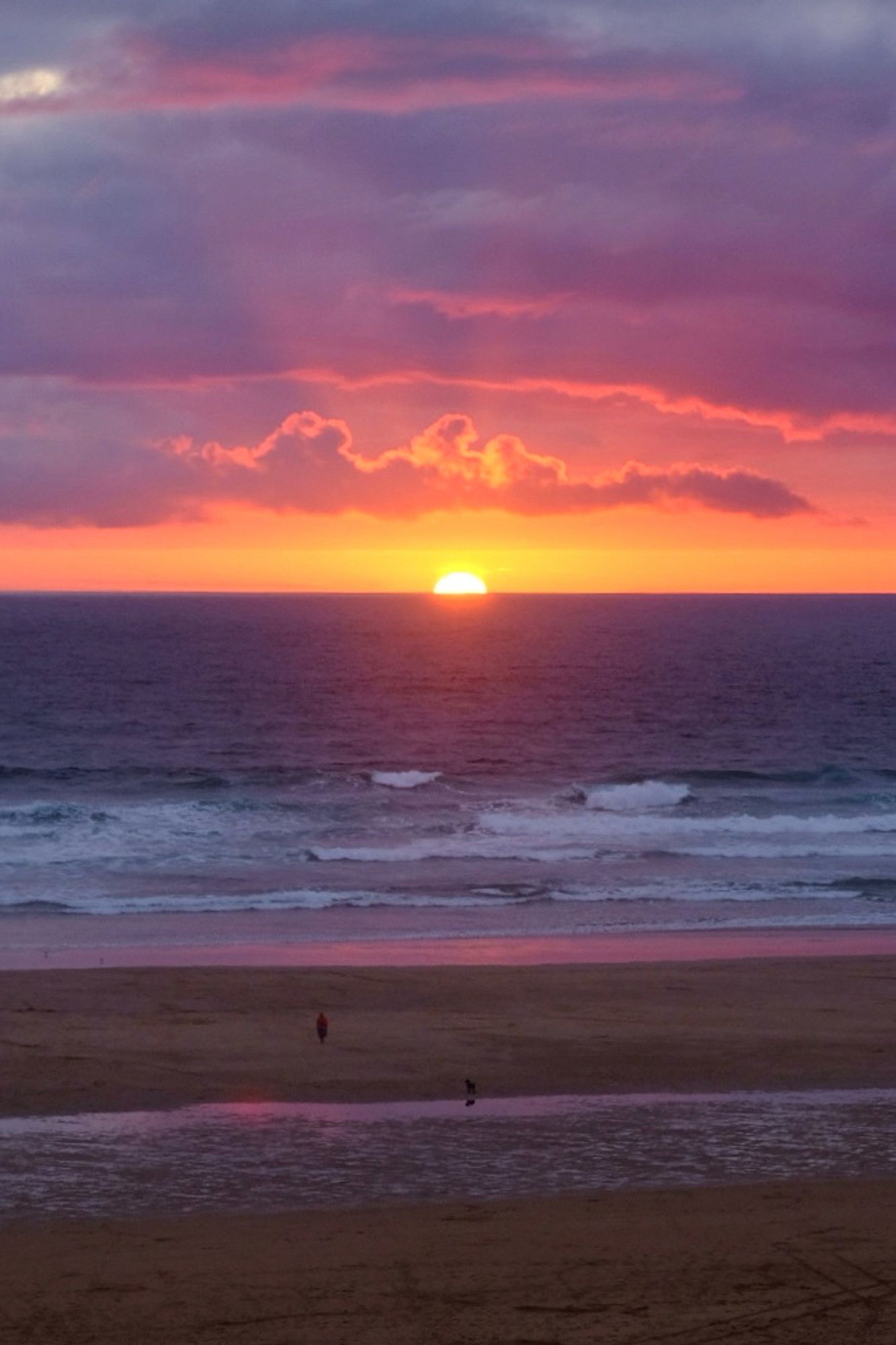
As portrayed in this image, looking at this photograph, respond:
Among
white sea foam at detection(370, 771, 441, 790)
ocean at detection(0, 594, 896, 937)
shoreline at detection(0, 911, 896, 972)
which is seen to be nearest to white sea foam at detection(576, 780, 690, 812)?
ocean at detection(0, 594, 896, 937)

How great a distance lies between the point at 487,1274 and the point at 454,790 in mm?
41184

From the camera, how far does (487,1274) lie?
1314 centimetres

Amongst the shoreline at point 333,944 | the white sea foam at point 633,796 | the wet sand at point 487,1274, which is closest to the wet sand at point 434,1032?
the shoreline at point 333,944

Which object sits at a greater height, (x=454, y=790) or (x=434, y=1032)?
(x=454, y=790)

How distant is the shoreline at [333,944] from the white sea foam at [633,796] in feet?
63.2

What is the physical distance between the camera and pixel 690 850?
1688 inches

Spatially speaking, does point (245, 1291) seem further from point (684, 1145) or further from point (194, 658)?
point (194, 658)

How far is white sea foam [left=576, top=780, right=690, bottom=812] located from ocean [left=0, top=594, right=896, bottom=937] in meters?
0.17

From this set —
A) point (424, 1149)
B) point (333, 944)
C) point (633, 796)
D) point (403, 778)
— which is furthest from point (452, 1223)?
point (403, 778)

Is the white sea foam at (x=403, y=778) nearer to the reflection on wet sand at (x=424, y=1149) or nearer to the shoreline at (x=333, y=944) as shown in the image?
the shoreline at (x=333, y=944)

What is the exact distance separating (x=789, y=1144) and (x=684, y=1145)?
1.21 meters

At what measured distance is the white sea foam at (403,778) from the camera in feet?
180

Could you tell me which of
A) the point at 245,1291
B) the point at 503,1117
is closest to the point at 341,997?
the point at 503,1117

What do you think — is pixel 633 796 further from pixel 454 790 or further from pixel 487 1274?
pixel 487 1274
